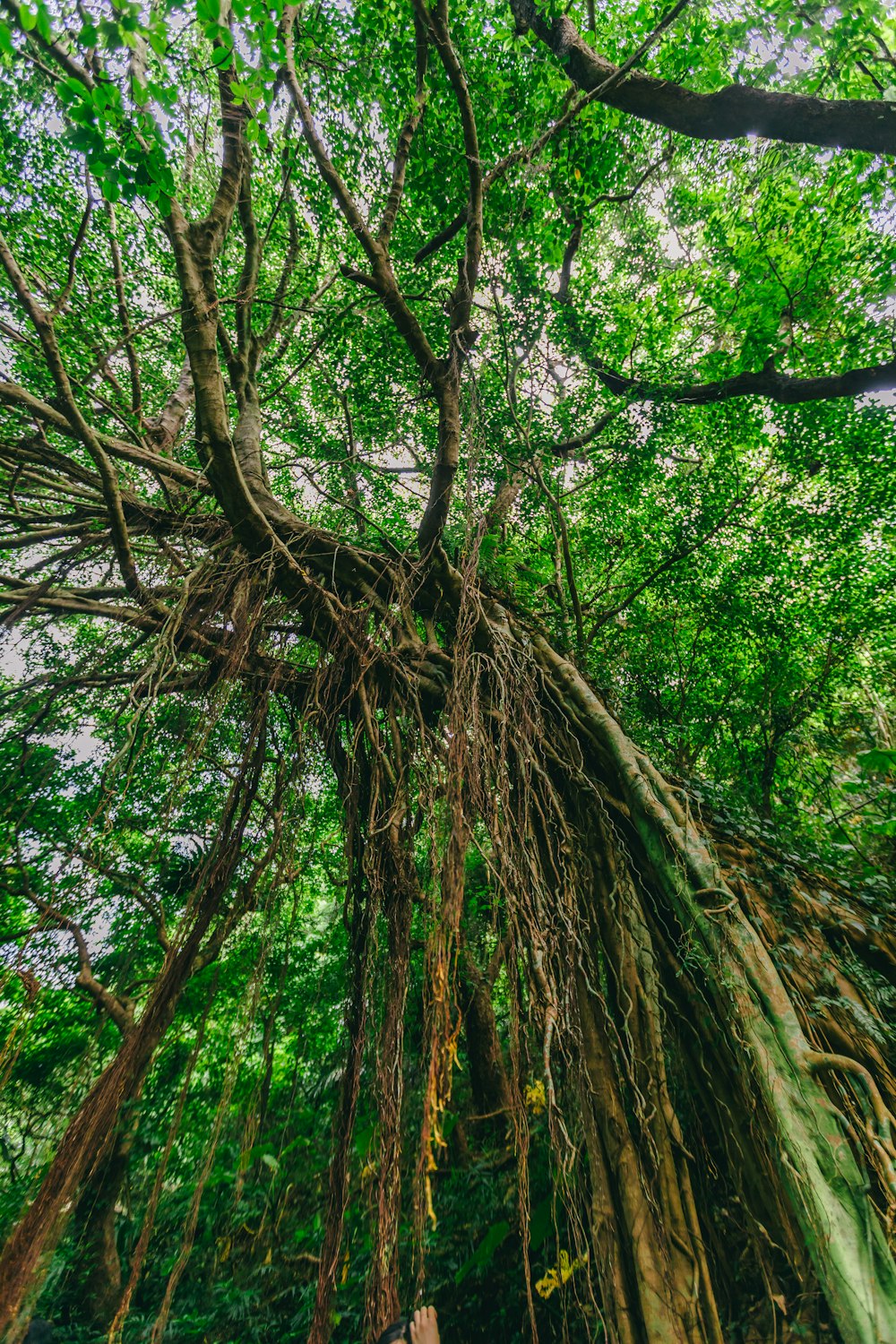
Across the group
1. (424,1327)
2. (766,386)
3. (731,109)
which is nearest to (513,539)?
(766,386)

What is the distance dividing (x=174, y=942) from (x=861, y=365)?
18.1 feet

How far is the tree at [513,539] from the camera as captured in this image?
5.88ft

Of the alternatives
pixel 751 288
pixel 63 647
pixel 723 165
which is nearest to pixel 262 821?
pixel 63 647

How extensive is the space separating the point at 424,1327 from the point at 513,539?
→ 513 centimetres

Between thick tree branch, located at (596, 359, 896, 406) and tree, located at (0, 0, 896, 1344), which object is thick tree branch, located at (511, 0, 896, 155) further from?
thick tree branch, located at (596, 359, 896, 406)

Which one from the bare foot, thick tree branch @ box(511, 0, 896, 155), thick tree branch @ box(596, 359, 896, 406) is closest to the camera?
the bare foot

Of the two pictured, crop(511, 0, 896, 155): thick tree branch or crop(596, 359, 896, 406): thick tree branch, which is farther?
crop(596, 359, 896, 406): thick tree branch

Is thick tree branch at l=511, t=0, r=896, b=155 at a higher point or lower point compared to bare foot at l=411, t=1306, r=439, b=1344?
higher

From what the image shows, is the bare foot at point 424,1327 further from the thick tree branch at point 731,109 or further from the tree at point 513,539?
the thick tree branch at point 731,109

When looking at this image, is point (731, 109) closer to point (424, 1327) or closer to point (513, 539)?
point (513, 539)

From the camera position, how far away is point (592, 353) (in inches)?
174

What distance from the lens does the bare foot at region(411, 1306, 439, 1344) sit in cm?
167

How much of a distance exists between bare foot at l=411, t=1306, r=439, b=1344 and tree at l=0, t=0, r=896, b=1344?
16 centimetres

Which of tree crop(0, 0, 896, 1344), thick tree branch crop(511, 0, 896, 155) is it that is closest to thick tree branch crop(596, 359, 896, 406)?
tree crop(0, 0, 896, 1344)
